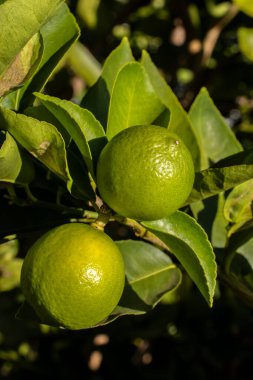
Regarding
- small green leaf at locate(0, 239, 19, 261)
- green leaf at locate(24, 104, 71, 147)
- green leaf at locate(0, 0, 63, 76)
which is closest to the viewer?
green leaf at locate(0, 0, 63, 76)

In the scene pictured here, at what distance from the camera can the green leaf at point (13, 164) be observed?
800 mm

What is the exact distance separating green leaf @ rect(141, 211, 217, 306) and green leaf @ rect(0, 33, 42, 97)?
270 mm

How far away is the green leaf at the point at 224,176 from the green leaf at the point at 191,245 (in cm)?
5

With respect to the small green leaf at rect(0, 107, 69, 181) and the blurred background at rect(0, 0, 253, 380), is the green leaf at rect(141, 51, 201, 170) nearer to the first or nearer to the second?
the small green leaf at rect(0, 107, 69, 181)

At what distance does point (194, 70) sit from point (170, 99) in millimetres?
1198

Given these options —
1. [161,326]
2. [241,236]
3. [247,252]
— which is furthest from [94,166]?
[161,326]

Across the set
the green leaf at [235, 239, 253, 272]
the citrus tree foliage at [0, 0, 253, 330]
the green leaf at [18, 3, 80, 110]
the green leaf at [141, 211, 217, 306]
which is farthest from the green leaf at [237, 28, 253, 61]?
the green leaf at [141, 211, 217, 306]

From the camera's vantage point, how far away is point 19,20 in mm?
768

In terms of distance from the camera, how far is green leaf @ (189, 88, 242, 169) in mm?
1271

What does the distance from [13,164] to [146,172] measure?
0.62 ft

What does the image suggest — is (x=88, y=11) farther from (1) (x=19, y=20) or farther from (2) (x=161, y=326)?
(1) (x=19, y=20)

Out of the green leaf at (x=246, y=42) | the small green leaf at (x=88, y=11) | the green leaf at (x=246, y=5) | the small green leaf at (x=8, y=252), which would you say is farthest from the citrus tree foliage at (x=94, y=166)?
the small green leaf at (x=88, y=11)

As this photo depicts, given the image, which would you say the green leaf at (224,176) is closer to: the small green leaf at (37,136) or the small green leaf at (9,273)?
the small green leaf at (37,136)

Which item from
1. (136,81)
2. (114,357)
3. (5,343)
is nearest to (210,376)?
(114,357)
